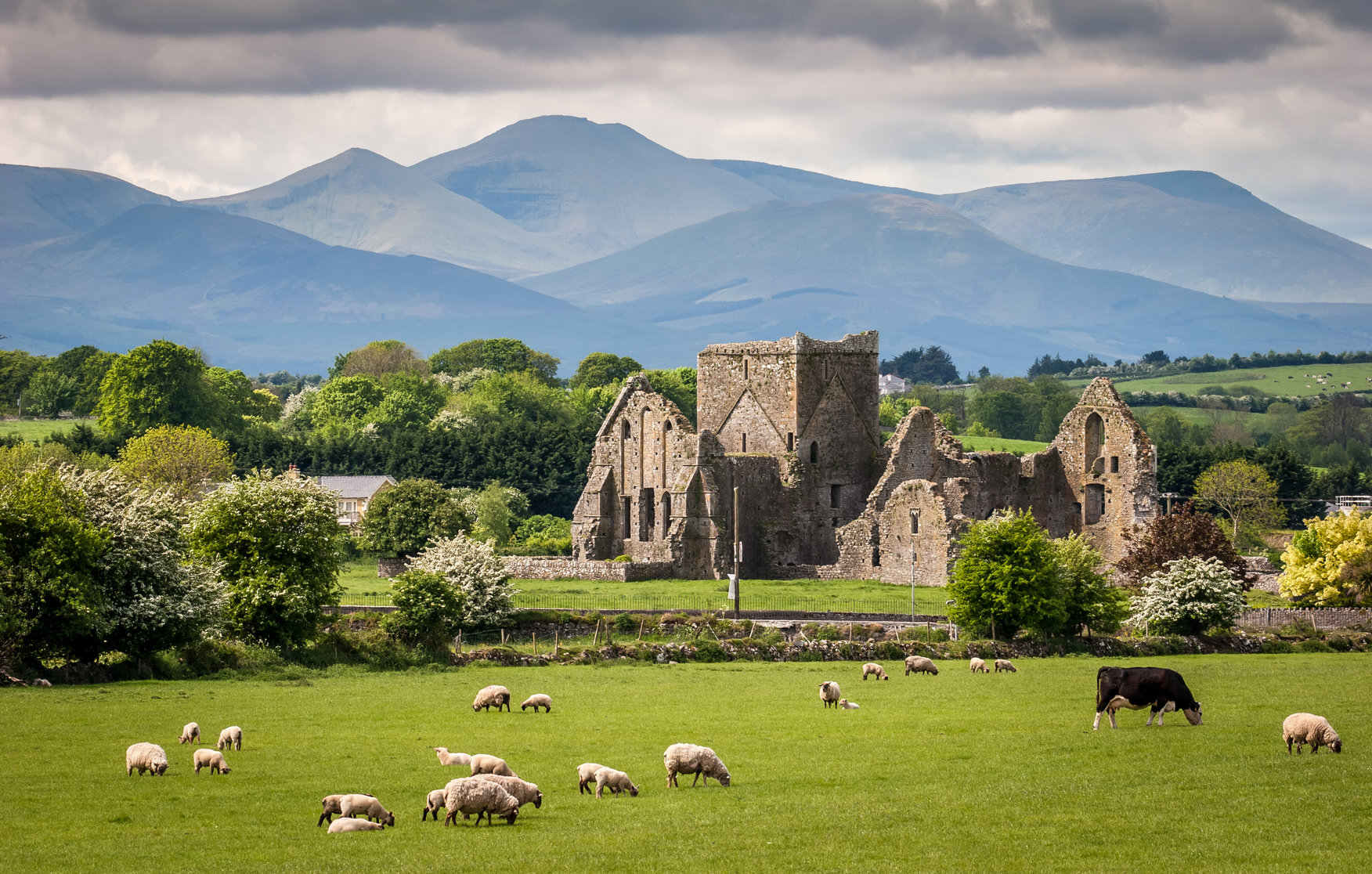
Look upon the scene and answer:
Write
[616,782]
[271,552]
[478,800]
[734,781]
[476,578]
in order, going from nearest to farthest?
[478,800] < [616,782] < [734,781] < [271,552] < [476,578]

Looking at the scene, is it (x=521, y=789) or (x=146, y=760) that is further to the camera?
(x=146, y=760)

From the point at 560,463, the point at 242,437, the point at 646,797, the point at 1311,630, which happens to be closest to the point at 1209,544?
the point at 1311,630

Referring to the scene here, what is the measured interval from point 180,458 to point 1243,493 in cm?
6849

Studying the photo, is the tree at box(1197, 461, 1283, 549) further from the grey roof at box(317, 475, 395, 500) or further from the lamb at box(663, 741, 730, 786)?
the lamb at box(663, 741, 730, 786)

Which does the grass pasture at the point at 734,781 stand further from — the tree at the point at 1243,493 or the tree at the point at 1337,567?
the tree at the point at 1243,493

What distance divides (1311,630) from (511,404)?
102 m

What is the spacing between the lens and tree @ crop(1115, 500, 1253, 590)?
202 ft

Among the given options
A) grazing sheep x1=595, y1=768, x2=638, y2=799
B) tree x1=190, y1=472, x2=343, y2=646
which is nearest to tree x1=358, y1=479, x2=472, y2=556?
tree x1=190, y1=472, x2=343, y2=646

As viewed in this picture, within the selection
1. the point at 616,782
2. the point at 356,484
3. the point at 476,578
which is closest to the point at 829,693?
the point at 616,782

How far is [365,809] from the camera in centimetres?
2397

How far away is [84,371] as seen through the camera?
154 meters

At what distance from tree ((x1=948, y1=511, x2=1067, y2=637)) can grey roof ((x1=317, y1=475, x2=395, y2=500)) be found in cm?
6398

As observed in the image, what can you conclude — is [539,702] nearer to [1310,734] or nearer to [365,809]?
[365,809]

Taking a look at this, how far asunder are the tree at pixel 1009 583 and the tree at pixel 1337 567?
553 inches
